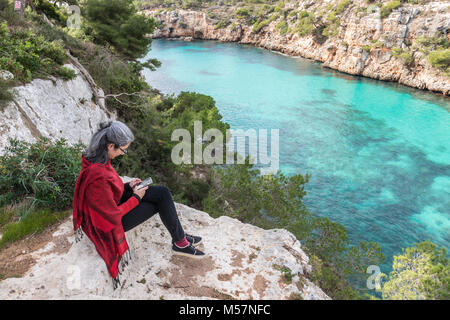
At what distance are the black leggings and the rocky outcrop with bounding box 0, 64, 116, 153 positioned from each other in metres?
2.84

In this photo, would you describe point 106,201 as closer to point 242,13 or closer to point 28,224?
point 28,224

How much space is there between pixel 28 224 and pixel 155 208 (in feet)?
6.21

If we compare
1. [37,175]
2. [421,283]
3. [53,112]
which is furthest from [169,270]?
[53,112]

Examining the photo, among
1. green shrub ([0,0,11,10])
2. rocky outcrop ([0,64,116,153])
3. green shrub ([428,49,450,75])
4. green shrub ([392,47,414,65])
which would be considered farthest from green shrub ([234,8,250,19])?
rocky outcrop ([0,64,116,153])

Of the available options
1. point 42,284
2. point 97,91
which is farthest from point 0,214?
point 97,91

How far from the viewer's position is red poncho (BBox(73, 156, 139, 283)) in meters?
3.08

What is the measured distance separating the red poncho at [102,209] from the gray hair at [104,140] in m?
0.08

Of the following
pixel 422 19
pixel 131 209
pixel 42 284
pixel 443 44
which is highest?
pixel 422 19

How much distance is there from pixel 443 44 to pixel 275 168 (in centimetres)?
3380

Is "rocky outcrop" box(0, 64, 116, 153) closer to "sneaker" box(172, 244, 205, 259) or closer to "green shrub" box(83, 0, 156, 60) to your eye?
"sneaker" box(172, 244, 205, 259)

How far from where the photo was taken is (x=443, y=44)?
34531 mm

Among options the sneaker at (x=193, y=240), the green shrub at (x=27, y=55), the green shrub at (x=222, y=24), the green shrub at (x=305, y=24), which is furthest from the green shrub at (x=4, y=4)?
the green shrub at (x=222, y=24)

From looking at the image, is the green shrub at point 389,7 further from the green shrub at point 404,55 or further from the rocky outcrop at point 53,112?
the rocky outcrop at point 53,112

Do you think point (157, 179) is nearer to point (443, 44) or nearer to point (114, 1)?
point (114, 1)
